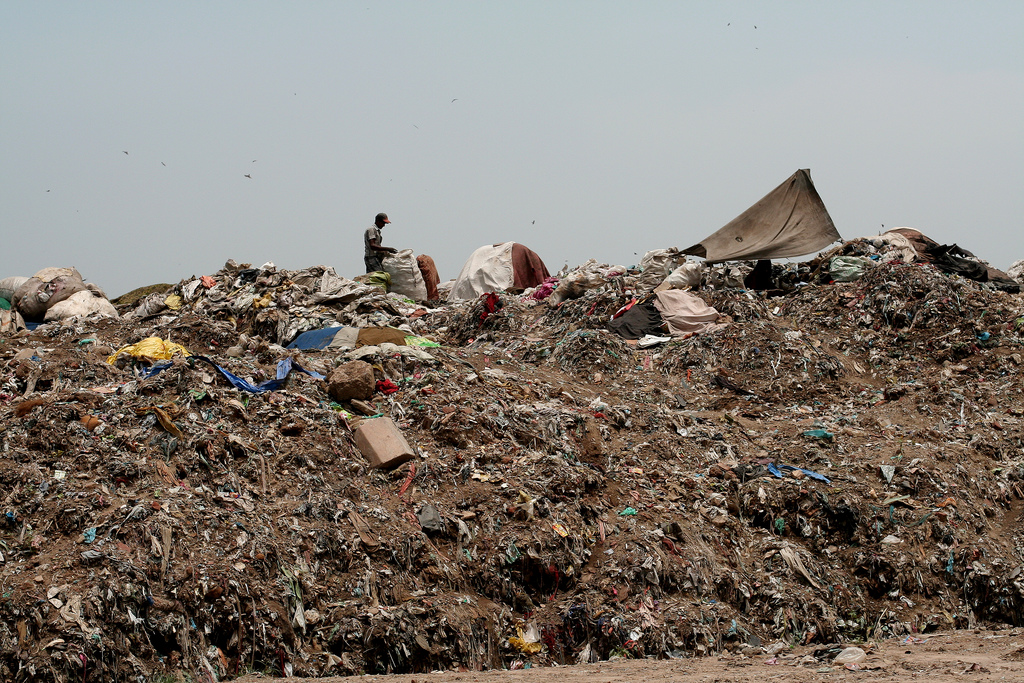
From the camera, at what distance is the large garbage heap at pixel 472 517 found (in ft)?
13.1

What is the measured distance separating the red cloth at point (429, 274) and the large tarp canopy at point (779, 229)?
3609mm

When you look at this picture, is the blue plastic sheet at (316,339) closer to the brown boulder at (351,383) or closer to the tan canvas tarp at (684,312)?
the brown boulder at (351,383)

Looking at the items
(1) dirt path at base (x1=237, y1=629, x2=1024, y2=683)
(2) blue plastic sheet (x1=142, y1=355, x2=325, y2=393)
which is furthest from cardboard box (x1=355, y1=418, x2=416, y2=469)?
(1) dirt path at base (x1=237, y1=629, x2=1024, y2=683)

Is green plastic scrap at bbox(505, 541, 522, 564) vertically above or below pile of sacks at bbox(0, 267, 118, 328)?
below

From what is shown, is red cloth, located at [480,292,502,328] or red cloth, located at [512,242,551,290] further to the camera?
red cloth, located at [512,242,551,290]

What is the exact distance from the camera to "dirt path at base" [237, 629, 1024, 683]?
137 inches

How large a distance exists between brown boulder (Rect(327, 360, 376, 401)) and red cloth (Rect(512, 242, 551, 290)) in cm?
565

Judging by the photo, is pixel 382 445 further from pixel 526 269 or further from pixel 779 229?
pixel 526 269

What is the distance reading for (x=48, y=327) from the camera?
9.52 m

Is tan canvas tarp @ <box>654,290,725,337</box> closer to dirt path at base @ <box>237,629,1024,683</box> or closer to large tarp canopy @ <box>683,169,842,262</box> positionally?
large tarp canopy @ <box>683,169,842,262</box>

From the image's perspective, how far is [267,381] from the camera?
5832 mm

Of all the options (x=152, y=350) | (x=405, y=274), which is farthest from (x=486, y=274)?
(x=152, y=350)

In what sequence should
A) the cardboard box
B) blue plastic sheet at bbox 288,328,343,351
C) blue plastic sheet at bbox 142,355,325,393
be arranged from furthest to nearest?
1. blue plastic sheet at bbox 288,328,343,351
2. blue plastic sheet at bbox 142,355,325,393
3. the cardboard box

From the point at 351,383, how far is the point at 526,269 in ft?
20.0
